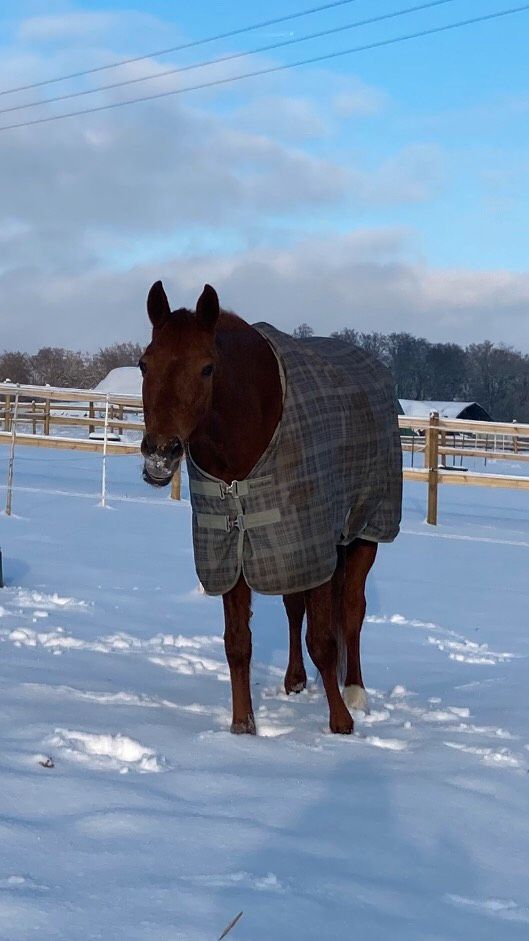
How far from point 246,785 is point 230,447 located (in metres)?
1.19

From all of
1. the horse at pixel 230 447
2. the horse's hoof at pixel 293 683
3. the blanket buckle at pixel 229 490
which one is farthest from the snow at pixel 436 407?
the blanket buckle at pixel 229 490

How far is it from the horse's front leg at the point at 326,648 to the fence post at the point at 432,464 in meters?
7.62

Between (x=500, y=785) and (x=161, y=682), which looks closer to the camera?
(x=500, y=785)

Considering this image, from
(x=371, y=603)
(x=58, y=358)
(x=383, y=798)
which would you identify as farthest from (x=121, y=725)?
(x=58, y=358)

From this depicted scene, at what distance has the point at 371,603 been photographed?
7.03 meters

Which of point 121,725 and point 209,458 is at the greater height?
point 209,458

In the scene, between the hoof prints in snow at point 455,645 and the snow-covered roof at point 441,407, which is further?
the snow-covered roof at point 441,407

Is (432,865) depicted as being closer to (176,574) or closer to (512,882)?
(512,882)

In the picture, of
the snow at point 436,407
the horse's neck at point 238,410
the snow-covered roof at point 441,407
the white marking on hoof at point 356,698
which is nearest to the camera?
the horse's neck at point 238,410

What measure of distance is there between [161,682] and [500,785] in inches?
66.7

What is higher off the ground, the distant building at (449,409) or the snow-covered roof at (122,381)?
the snow-covered roof at (122,381)

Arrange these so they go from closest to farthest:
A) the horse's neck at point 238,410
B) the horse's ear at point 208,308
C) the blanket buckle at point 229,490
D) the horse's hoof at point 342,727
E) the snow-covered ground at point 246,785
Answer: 1. the snow-covered ground at point 246,785
2. the horse's ear at point 208,308
3. the horse's neck at point 238,410
4. the blanket buckle at point 229,490
5. the horse's hoof at point 342,727

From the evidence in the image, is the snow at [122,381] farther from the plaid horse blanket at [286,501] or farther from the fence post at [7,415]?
the plaid horse blanket at [286,501]

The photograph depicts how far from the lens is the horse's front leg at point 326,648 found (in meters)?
3.62
